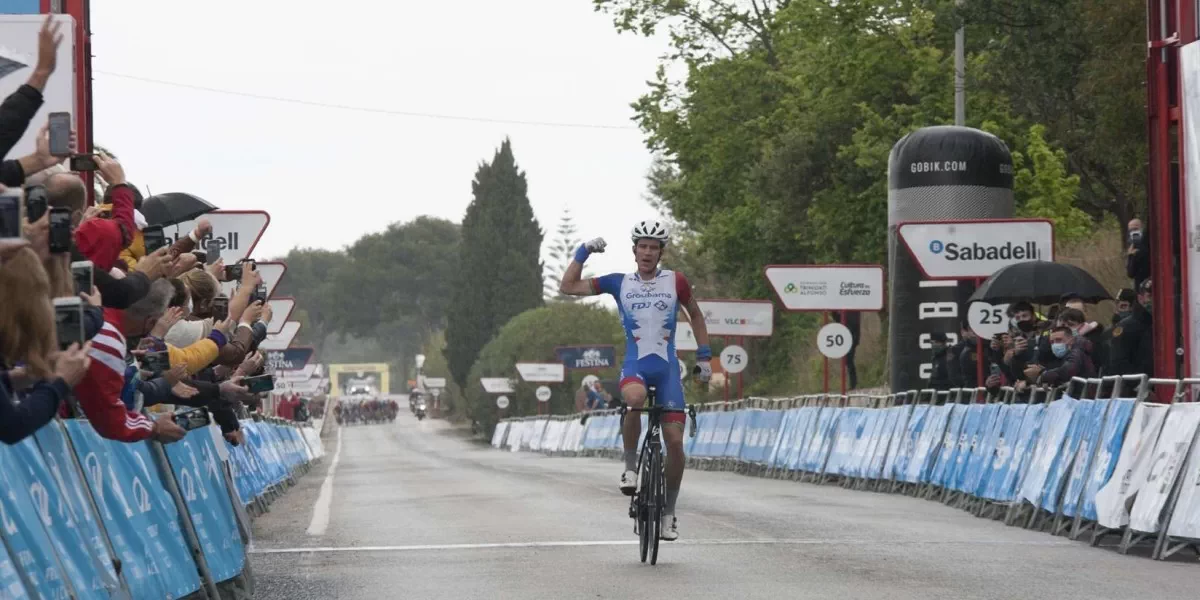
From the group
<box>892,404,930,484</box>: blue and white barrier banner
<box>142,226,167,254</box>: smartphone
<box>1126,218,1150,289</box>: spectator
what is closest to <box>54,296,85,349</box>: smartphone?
<box>142,226,167,254</box>: smartphone

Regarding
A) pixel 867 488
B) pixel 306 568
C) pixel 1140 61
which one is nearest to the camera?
pixel 306 568

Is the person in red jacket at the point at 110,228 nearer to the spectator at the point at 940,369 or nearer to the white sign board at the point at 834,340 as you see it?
the spectator at the point at 940,369

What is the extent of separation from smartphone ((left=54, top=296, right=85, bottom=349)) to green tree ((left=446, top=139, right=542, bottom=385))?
436ft

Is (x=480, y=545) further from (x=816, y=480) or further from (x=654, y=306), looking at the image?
(x=816, y=480)

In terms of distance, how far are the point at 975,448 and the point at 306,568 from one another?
838 cm

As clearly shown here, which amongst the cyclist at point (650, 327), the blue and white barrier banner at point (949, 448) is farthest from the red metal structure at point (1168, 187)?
the cyclist at point (650, 327)

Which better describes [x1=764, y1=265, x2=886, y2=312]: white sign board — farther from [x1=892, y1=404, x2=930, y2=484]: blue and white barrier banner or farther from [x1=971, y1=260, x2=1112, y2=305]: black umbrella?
[x1=971, y1=260, x2=1112, y2=305]: black umbrella

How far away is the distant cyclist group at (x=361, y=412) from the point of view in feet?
516

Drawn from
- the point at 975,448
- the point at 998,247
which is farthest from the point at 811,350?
the point at 975,448

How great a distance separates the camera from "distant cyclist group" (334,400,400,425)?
15725 centimetres

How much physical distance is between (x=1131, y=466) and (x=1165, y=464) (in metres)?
0.54

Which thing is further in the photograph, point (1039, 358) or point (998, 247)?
point (998, 247)

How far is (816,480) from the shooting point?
27.7 m

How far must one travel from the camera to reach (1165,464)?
1393 centimetres
